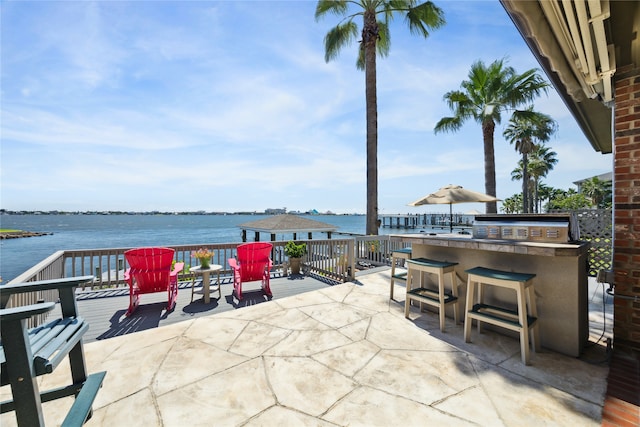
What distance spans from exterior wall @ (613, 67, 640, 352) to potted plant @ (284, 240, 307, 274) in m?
5.22

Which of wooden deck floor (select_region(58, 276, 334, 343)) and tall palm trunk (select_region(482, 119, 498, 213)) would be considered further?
tall palm trunk (select_region(482, 119, 498, 213))

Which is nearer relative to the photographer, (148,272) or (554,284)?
(554,284)

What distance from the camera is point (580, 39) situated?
6.05 ft

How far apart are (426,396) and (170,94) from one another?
30.0 ft

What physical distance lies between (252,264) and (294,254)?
1805mm

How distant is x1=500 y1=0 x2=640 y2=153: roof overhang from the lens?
1.57m

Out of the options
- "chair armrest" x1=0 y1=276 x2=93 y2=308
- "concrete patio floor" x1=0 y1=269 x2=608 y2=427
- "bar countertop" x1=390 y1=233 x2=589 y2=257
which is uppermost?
"bar countertop" x1=390 y1=233 x2=589 y2=257

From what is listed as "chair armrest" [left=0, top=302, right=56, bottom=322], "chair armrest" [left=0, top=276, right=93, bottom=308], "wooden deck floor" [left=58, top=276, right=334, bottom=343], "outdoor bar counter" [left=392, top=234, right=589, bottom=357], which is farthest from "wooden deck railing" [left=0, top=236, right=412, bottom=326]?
"chair armrest" [left=0, top=302, right=56, bottom=322]

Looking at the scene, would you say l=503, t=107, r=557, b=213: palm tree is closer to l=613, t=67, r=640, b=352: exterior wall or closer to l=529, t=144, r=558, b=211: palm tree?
l=529, t=144, r=558, b=211: palm tree

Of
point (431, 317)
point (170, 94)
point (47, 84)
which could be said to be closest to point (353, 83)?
point (170, 94)

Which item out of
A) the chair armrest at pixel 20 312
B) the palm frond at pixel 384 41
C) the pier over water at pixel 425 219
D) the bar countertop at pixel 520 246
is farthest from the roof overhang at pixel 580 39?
the pier over water at pixel 425 219

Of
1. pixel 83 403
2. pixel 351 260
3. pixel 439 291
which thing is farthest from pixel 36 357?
pixel 351 260

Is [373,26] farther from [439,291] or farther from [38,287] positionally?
[38,287]

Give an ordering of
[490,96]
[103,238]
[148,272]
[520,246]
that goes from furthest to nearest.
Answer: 1. [103,238]
2. [490,96]
3. [148,272]
4. [520,246]
